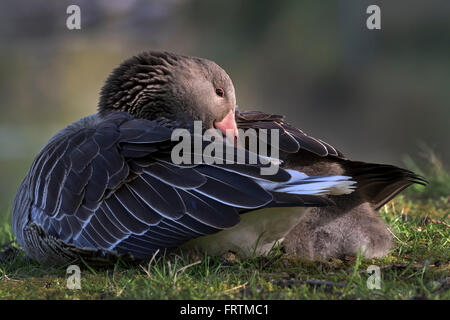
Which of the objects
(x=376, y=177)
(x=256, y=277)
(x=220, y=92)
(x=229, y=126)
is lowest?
(x=256, y=277)

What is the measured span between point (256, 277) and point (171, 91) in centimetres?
199

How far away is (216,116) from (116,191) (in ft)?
4.78

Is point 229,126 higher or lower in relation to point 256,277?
higher

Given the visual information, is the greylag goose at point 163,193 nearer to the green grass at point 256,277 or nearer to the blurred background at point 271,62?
the green grass at point 256,277

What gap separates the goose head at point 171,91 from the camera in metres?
5.07

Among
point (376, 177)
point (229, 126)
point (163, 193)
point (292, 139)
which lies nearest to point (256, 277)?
point (163, 193)

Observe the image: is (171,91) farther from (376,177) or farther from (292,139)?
(376,177)

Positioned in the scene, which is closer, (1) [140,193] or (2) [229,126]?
(1) [140,193]

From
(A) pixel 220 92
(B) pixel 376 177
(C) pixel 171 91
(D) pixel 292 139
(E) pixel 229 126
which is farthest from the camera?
(A) pixel 220 92

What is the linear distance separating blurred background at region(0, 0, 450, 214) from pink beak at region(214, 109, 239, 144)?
6.47 m

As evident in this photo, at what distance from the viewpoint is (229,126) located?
4988 mm

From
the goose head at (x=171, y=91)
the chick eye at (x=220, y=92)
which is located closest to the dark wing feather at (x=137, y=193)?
the goose head at (x=171, y=91)

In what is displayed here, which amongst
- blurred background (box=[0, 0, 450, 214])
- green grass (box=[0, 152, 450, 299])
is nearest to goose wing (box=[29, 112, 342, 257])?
green grass (box=[0, 152, 450, 299])
